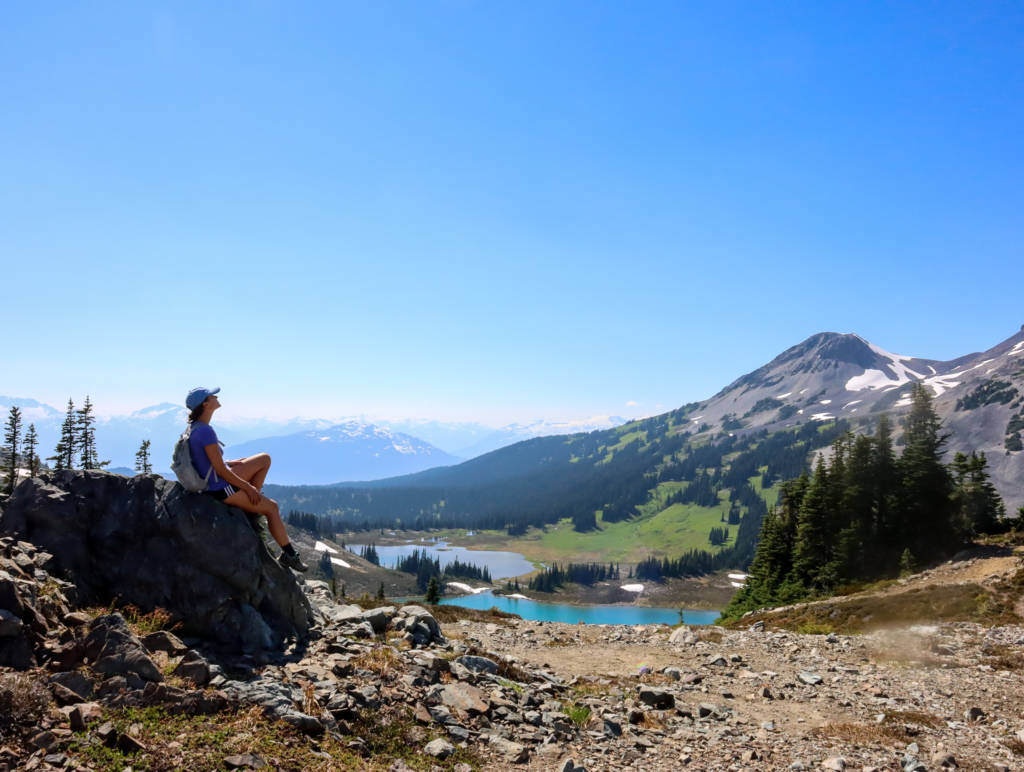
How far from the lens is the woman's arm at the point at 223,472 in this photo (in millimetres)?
11375

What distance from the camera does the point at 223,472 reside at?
37.7 ft

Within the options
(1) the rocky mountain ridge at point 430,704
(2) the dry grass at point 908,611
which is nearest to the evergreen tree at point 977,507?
(2) the dry grass at point 908,611

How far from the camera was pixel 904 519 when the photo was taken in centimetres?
4703

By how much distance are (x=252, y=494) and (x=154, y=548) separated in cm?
206

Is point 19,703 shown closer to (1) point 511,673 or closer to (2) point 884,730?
(1) point 511,673

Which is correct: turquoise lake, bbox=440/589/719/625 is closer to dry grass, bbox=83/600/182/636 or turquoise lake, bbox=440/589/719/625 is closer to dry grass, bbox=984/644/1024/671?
dry grass, bbox=984/644/1024/671

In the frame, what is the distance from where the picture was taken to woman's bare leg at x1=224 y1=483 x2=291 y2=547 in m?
11.9

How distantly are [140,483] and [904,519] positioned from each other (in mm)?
56504

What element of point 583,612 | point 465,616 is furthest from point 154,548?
point 583,612

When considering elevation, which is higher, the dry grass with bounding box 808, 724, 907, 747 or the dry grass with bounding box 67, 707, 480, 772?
the dry grass with bounding box 67, 707, 480, 772

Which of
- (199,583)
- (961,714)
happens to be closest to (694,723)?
(961,714)

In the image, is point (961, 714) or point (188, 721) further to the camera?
point (961, 714)

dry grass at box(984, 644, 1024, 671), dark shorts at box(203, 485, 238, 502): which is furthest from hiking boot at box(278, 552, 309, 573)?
dry grass at box(984, 644, 1024, 671)

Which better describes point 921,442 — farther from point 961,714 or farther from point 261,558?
point 261,558
